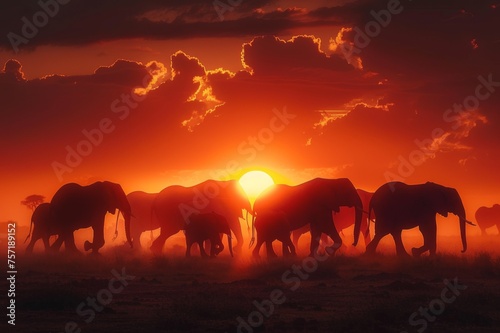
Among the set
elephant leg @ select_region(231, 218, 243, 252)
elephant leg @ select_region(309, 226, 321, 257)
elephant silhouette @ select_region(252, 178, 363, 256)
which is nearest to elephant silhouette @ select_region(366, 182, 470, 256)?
elephant silhouette @ select_region(252, 178, 363, 256)

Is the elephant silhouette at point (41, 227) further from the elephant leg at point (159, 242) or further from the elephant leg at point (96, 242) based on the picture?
the elephant leg at point (159, 242)

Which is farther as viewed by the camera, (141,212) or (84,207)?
(141,212)

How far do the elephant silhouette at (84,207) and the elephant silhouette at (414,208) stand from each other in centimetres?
992

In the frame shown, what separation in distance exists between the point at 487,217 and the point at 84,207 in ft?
167

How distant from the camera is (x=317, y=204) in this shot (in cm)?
3794

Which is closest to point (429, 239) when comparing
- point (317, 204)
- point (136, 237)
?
point (317, 204)

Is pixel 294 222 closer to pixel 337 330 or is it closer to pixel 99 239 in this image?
pixel 99 239

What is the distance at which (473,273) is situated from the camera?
28391mm

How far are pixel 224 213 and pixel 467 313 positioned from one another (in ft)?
83.8

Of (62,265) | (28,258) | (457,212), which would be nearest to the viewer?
(62,265)

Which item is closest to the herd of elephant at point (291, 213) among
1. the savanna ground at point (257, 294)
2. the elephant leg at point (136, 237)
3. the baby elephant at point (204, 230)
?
the baby elephant at point (204, 230)

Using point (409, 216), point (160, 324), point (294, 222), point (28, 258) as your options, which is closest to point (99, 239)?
point (28, 258)

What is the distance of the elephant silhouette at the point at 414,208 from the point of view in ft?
121

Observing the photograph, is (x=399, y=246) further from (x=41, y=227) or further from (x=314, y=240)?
(x=41, y=227)
